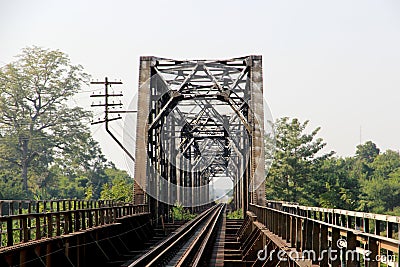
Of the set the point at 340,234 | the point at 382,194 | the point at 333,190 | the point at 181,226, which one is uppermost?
the point at 333,190

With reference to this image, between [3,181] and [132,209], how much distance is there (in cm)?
3650

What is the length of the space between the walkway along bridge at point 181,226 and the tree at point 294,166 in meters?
32.4

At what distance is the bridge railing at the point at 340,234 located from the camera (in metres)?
7.35

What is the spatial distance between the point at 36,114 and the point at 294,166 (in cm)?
3124

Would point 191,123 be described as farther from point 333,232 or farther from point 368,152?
point 368,152

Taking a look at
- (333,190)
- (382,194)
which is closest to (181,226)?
(333,190)

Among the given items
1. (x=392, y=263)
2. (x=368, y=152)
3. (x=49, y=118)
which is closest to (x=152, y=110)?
(x=392, y=263)

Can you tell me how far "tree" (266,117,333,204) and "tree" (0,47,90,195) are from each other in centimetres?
2485

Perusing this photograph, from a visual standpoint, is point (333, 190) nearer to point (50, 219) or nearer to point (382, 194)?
point (382, 194)

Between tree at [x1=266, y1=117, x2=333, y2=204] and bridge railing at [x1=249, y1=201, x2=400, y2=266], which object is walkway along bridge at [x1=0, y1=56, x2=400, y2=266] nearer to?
bridge railing at [x1=249, y1=201, x2=400, y2=266]

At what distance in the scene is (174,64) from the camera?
100 ft

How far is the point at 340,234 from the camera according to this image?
9.59m

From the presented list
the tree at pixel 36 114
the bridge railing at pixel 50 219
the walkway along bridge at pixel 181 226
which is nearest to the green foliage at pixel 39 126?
the tree at pixel 36 114

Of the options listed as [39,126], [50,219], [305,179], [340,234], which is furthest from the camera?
[305,179]
